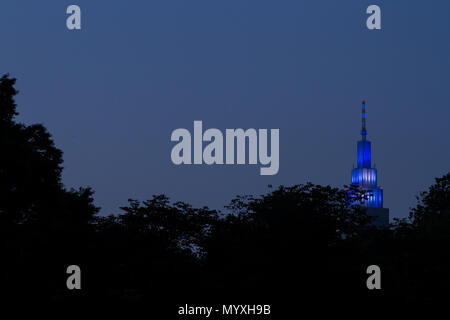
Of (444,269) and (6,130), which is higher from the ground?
(6,130)

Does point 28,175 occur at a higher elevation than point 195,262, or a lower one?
higher

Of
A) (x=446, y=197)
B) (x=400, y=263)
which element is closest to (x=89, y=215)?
(x=400, y=263)

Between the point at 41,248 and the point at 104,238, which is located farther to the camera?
the point at 104,238

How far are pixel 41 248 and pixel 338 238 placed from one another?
12.3 m

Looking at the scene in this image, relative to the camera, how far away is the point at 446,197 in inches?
2093

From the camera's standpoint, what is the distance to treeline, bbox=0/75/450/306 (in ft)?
98.3

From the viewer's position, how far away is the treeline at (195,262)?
98.3 feet

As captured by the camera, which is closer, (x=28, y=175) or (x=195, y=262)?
(x=28, y=175)

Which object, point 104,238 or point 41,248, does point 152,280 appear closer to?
point 104,238

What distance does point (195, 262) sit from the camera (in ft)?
130
